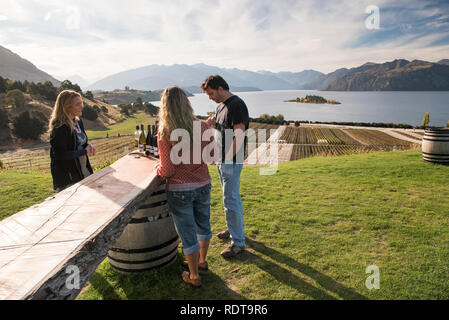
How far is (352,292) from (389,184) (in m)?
4.86

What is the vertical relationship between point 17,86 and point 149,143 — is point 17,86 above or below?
above

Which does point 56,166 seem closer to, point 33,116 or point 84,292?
point 84,292

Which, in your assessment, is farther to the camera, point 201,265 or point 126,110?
point 126,110

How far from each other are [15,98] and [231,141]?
298 feet

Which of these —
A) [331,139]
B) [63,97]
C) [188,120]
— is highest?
[63,97]

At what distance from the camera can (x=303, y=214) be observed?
5.06 metres

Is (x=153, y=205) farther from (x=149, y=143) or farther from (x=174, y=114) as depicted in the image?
(x=149, y=143)

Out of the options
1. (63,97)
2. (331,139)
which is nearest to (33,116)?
(331,139)

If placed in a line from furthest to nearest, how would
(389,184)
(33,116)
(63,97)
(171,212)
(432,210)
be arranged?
(33,116) → (389,184) → (432,210) → (63,97) → (171,212)

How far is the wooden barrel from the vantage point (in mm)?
2912

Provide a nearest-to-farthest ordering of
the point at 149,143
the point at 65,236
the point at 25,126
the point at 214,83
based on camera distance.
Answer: the point at 65,236 → the point at 214,83 → the point at 149,143 → the point at 25,126

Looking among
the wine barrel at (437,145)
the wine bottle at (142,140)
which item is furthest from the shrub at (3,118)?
the wine barrel at (437,145)

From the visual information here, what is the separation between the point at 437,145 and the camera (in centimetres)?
811

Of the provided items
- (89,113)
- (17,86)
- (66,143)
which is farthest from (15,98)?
(66,143)
